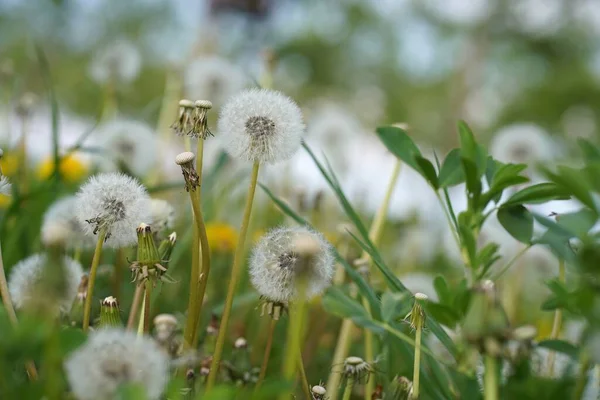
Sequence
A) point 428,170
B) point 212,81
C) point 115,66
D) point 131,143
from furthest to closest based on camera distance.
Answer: point 115,66 → point 212,81 → point 131,143 → point 428,170

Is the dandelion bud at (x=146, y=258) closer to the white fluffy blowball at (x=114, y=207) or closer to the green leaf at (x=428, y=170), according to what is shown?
the white fluffy blowball at (x=114, y=207)

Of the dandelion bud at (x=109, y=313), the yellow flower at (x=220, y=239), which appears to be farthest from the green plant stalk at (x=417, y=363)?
the yellow flower at (x=220, y=239)

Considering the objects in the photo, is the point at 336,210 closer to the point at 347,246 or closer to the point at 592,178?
the point at 347,246

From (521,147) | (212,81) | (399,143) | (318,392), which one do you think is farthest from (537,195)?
(212,81)

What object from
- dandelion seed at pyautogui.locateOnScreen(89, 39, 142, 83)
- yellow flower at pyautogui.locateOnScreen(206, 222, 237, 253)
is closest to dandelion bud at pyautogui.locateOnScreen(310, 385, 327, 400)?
yellow flower at pyautogui.locateOnScreen(206, 222, 237, 253)

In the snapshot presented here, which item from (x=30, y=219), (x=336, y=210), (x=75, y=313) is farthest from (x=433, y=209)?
(x=75, y=313)

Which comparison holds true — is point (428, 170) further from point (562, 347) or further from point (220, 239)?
point (220, 239)

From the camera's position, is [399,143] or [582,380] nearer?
[582,380]

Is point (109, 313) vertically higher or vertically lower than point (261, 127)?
lower
